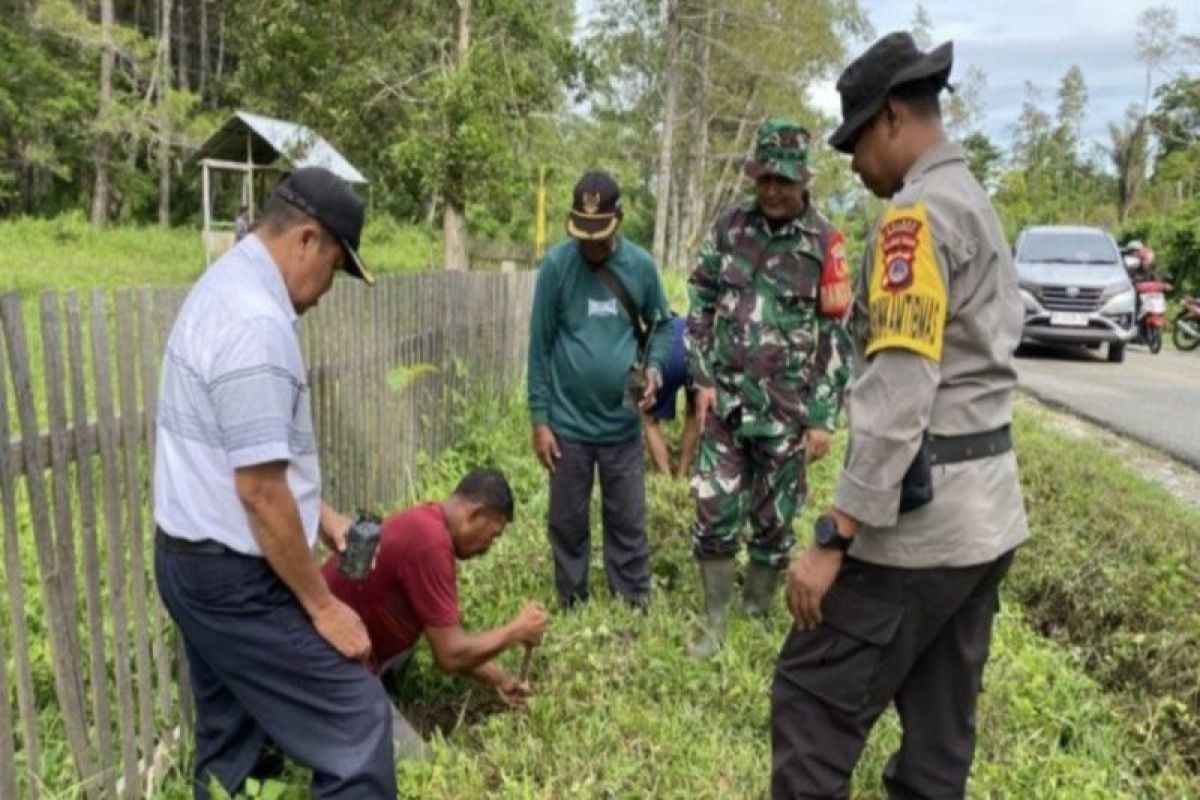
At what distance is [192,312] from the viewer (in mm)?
2264

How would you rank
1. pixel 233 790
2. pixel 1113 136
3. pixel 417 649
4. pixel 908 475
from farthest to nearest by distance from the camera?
1. pixel 1113 136
2. pixel 417 649
3. pixel 233 790
4. pixel 908 475

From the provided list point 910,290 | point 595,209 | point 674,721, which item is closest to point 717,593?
point 674,721

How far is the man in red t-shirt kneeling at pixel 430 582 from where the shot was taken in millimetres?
3064

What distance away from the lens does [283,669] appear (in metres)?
2.39

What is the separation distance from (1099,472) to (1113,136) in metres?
45.5

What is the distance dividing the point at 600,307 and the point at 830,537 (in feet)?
6.64

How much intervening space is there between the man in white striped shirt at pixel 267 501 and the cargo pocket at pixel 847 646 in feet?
3.41

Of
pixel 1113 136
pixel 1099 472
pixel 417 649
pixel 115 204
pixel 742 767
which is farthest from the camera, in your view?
pixel 1113 136

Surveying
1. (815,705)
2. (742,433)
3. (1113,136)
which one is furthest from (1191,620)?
(1113,136)

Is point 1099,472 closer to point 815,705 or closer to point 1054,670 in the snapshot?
point 1054,670

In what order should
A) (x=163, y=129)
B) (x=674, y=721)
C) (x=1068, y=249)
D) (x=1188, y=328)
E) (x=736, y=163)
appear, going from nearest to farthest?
(x=674, y=721) < (x=1068, y=249) < (x=1188, y=328) < (x=163, y=129) < (x=736, y=163)

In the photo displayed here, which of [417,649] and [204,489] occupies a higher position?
[204,489]

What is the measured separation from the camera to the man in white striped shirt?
2.20m

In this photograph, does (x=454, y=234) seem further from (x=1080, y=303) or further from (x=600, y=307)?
(x=600, y=307)
